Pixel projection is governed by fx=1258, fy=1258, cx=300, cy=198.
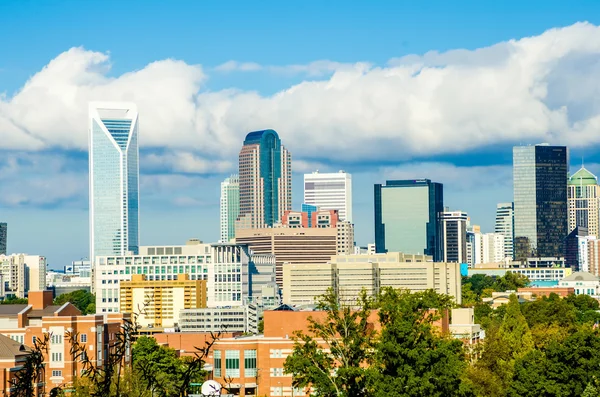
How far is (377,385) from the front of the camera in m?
70.8

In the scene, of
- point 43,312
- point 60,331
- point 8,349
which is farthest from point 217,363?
point 8,349

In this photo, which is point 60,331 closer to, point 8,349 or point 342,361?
point 8,349

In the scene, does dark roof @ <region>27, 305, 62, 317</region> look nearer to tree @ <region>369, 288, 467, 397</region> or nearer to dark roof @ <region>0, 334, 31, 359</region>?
dark roof @ <region>0, 334, 31, 359</region>

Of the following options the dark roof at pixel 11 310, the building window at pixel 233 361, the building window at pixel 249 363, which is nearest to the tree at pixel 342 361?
the building window at pixel 249 363

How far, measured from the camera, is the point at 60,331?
363 ft

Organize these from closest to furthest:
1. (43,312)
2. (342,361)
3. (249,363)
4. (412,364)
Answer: (412,364) → (342,361) → (249,363) → (43,312)

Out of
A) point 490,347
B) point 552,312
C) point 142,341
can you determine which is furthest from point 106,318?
point 552,312

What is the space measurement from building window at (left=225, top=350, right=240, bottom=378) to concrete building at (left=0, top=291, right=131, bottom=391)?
9.30 meters

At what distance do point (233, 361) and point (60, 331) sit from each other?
608 inches

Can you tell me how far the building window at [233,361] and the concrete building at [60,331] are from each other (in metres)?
9.30

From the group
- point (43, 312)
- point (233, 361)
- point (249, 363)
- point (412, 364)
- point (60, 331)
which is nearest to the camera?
point (412, 364)

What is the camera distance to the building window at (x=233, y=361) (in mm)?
111438

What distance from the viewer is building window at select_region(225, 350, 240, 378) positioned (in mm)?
A: 111438

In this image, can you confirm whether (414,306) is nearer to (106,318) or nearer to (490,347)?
(490,347)
